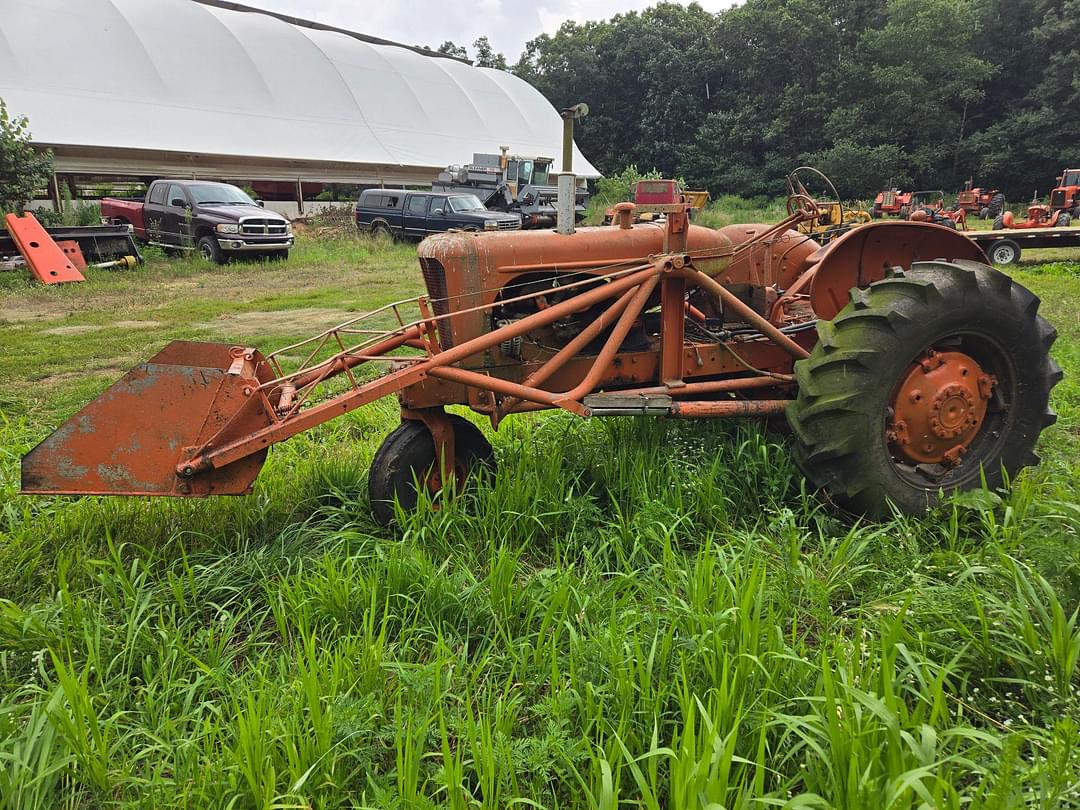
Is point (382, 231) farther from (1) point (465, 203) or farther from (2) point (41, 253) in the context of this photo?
(2) point (41, 253)

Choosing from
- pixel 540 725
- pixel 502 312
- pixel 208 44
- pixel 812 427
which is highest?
pixel 208 44

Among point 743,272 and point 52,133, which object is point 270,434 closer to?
point 743,272

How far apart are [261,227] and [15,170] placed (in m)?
4.15

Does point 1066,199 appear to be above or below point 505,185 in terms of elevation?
below

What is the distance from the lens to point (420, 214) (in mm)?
18016

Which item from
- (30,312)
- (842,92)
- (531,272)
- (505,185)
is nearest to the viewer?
(531,272)

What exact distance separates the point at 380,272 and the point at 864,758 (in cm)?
1310

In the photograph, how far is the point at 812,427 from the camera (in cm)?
305

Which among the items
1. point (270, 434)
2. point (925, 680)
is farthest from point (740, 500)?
point (270, 434)

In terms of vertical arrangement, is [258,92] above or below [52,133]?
above

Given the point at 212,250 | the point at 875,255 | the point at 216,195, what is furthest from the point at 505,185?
the point at 875,255

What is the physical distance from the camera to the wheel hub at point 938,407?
313cm

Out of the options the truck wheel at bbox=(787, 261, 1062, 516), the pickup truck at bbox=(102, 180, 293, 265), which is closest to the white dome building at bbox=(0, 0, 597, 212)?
the pickup truck at bbox=(102, 180, 293, 265)

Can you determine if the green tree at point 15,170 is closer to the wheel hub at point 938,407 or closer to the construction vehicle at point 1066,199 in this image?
the wheel hub at point 938,407
